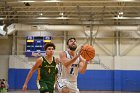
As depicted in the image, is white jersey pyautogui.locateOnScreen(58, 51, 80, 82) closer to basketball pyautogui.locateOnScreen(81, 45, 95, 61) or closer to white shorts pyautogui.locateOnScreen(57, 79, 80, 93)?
white shorts pyautogui.locateOnScreen(57, 79, 80, 93)

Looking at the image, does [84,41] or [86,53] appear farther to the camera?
[84,41]

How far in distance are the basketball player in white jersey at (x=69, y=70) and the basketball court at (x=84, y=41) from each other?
15.4m

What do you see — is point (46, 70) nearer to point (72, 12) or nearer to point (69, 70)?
point (69, 70)

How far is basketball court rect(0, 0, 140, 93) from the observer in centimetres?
2142

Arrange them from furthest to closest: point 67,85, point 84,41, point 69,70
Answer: point 84,41, point 69,70, point 67,85

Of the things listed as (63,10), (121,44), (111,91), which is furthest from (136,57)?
(63,10)

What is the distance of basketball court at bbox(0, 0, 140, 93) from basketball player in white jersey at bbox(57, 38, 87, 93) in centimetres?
1544

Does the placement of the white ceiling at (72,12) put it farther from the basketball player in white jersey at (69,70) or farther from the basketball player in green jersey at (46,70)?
the basketball player in white jersey at (69,70)

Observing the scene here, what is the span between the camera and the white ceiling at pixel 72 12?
19219 mm

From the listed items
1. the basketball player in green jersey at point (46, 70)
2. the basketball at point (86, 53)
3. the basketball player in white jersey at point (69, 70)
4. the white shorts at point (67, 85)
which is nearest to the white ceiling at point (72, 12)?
the basketball player in green jersey at point (46, 70)

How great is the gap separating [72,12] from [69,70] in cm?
1604

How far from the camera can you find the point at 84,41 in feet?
76.3

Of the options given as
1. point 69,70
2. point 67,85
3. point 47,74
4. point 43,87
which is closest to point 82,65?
point 69,70

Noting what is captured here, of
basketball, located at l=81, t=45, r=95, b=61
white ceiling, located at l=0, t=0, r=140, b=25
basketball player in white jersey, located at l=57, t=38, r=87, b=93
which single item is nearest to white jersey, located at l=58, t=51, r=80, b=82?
basketball player in white jersey, located at l=57, t=38, r=87, b=93
